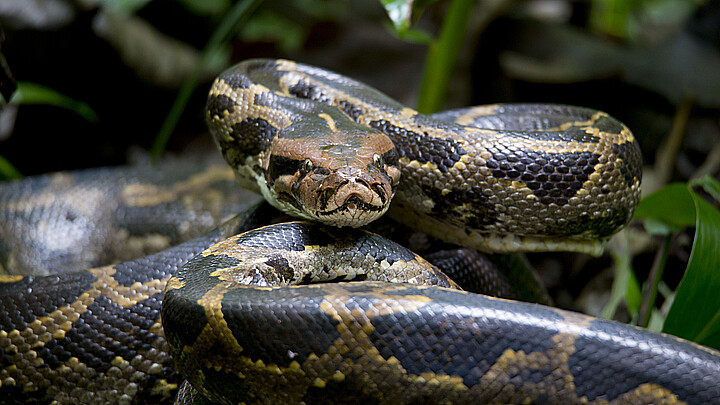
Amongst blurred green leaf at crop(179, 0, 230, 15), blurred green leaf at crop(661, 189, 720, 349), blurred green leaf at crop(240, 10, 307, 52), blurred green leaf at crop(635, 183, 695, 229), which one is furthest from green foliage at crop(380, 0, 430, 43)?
blurred green leaf at crop(179, 0, 230, 15)

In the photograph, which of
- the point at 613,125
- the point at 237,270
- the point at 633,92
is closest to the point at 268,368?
the point at 237,270

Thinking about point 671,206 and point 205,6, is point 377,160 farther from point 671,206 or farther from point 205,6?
point 205,6

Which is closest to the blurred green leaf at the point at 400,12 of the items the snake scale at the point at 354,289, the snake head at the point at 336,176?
the snake scale at the point at 354,289

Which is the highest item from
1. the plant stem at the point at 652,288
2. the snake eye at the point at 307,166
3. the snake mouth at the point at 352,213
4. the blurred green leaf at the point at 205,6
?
the blurred green leaf at the point at 205,6

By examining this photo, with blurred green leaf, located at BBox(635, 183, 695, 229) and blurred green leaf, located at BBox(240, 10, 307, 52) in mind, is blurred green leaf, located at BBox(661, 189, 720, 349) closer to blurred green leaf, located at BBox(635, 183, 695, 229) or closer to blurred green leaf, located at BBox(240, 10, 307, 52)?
blurred green leaf, located at BBox(635, 183, 695, 229)

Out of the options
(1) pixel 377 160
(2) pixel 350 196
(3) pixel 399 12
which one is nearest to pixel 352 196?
(2) pixel 350 196

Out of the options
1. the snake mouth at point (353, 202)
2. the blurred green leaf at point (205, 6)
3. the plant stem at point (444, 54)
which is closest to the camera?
the snake mouth at point (353, 202)

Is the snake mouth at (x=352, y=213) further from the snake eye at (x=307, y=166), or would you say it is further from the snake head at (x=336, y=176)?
the snake eye at (x=307, y=166)
